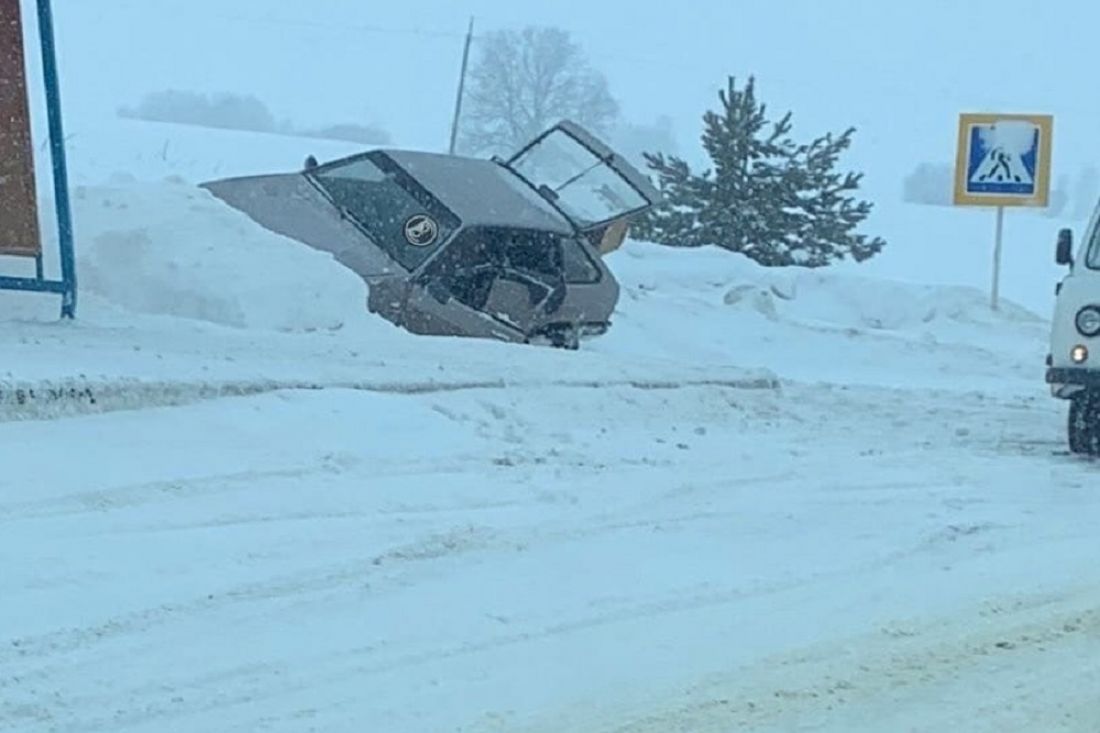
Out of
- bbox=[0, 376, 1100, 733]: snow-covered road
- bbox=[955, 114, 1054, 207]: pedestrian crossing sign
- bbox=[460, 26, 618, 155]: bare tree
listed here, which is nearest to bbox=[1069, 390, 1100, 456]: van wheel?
bbox=[0, 376, 1100, 733]: snow-covered road

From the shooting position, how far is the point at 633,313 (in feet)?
62.3

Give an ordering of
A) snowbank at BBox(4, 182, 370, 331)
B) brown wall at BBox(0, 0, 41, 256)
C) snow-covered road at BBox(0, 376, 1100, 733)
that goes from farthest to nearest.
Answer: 1. snowbank at BBox(4, 182, 370, 331)
2. brown wall at BBox(0, 0, 41, 256)
3. snow-covered road at BBox(0, 376, 1100, 733)

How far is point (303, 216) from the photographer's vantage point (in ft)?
46.0

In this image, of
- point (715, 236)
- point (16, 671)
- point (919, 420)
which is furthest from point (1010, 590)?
point (715, 236)

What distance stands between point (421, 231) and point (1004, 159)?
434 inches

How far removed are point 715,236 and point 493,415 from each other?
21296 millimetres

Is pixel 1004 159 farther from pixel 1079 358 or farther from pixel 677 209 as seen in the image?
pixel 1079 358

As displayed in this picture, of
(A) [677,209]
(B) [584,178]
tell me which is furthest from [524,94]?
(B) [584,178]

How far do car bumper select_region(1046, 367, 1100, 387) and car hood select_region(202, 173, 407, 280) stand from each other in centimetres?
465

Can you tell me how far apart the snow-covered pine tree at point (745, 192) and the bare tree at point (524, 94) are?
13713 mm

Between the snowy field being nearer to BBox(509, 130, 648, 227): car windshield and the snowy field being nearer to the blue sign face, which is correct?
BBox(509, 130, 648, 227): car windshield

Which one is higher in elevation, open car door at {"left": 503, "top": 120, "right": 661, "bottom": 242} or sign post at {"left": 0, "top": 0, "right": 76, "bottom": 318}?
sign post at {"left": 0, "top": 0, "right": 76, "bottom": 318}

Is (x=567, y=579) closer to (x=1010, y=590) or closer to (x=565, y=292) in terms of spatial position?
(x=1010, y=590)

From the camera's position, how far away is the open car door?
15852 mm
